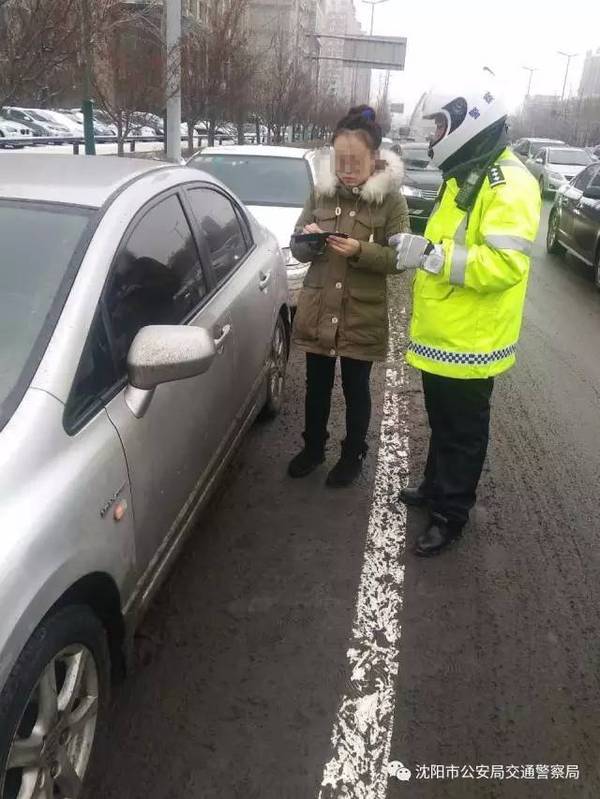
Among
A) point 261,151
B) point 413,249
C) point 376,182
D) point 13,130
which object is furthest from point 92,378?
point 13,130

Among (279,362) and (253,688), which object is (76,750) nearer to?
(253,688)

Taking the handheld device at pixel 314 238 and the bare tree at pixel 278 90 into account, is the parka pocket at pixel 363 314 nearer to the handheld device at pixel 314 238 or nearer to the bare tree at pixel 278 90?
the handheld device at pixel 314 238

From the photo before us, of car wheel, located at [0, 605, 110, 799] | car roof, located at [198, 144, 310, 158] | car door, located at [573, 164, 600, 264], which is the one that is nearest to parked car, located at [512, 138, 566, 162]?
car door, located at [573, 164, 600, 264]

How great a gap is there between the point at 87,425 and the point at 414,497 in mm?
2124

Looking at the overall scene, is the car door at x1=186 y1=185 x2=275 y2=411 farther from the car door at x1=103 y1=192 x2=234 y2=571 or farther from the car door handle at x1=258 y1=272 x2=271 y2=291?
the car door at x1=103 y1=192 x2=234 y2=571

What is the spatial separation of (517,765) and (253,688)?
0.89 meters

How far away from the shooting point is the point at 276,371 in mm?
4488

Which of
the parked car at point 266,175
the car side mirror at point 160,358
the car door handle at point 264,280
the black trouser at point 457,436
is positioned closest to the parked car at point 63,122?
the parked car at point 266,175

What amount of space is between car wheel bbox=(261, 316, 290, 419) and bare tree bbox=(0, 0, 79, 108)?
16.4 feet

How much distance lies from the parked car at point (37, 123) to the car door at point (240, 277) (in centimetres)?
3183

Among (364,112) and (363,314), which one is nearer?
(364,112)

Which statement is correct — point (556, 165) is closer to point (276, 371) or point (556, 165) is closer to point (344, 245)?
point (276, 371)

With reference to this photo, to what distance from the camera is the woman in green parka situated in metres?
3.14

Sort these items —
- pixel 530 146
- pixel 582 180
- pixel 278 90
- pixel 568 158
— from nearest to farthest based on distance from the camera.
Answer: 1. pixel 582 180
2. pixel 568 158
3. pixel 530 146
4. pixel 278 90
